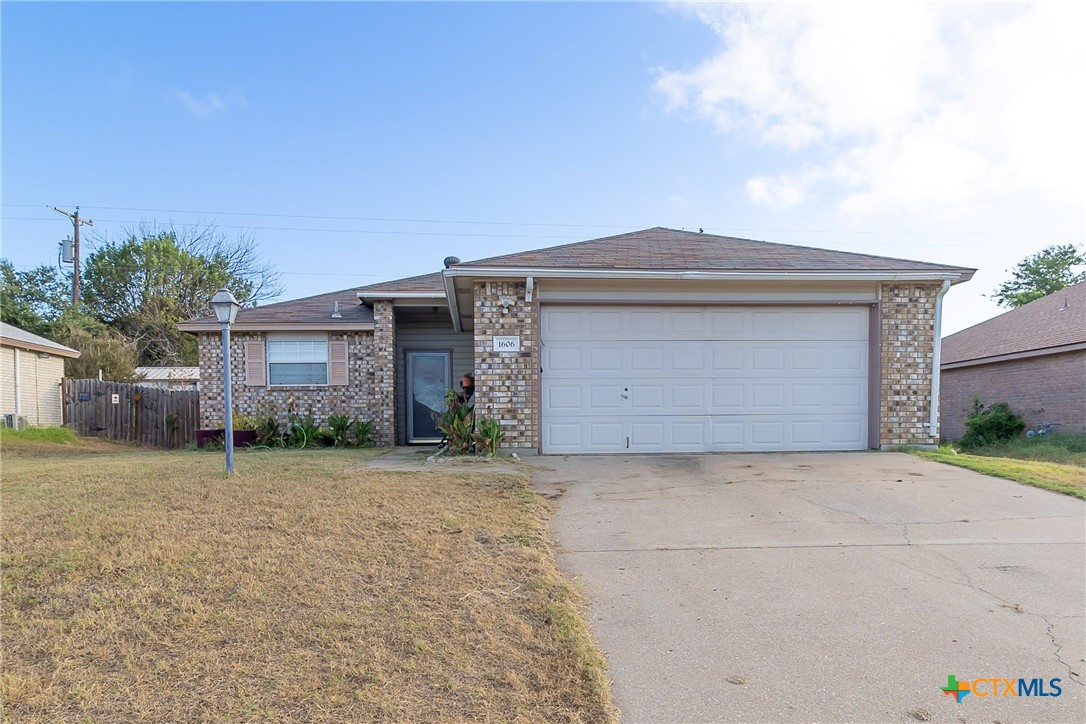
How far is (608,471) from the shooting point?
23.8 ft

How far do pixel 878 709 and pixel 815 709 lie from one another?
0.26m

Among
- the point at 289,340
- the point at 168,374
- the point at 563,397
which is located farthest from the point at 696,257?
the point at 168,374

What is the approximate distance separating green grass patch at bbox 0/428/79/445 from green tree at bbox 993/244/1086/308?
41157 millimetres

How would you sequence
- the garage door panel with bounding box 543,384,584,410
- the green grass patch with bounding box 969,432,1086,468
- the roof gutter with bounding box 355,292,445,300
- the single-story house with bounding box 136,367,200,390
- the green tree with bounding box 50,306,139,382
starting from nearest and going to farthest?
the garage door panel with bounding box 543,384,584,410
the green grass patch with bounding box 969,432,1086,468
the roof gutter with bounding box 355,292,445,300
the green tree with bounding box 50,306,139,382
the single-story house with bounding box 136,367,200,390

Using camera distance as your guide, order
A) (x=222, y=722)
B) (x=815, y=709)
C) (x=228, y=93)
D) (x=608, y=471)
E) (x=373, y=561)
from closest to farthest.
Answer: (x=222, y=722)
(x=815, y=709)
(x=373, y=561)
(x=608, y=471)
(x=228, y=93)

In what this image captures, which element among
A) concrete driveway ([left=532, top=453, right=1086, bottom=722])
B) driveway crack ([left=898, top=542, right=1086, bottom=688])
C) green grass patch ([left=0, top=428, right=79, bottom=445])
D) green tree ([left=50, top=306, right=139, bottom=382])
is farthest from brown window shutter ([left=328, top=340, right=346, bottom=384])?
green tree ([left=50, top=306, right=139, bottom=382])

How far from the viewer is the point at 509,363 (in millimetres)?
8492

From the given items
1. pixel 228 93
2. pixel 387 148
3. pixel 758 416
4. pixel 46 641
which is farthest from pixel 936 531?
pixel 228 93

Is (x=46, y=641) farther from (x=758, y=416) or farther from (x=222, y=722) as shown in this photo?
(x=758, y=416)

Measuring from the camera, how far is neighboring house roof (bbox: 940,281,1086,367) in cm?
1373

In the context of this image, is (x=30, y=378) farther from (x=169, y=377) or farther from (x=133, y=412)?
(x=169, y=377)

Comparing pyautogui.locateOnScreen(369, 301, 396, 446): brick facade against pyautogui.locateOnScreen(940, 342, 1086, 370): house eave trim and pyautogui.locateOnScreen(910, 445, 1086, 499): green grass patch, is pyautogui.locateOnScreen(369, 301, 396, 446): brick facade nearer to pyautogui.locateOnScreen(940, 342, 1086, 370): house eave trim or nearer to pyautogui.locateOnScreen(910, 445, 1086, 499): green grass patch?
pyautogui.locateOnScreen(910, 445, 1086, 499): green grass patch

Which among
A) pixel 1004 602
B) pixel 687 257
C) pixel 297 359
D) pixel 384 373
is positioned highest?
pixel 687 257

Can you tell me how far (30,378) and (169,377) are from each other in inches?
313
